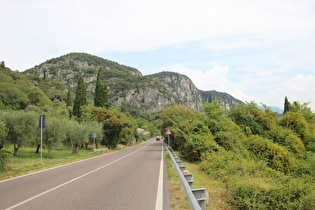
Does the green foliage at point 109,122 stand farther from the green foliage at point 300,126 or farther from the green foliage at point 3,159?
the green foliage at point 3,159

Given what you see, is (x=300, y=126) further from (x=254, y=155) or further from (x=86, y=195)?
(x=86, y=195)

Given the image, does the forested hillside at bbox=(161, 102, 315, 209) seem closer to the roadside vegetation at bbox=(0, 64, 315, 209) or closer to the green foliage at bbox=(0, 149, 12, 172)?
the roadside vegetation at bbox=(0, 64, 315, 209)

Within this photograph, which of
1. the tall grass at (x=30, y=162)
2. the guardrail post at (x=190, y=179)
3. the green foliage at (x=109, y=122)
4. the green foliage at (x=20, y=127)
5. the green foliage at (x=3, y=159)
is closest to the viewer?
the guardrail post at (x=190, y=179)

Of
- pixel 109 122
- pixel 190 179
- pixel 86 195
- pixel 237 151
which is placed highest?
pixel 109 122

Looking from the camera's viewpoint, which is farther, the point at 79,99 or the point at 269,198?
the point at 79,99

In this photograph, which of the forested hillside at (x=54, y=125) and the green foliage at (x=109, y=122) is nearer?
the forested hillside at (x=54, y=125)

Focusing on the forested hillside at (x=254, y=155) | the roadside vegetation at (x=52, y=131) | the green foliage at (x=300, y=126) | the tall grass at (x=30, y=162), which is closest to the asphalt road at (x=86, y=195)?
the forested hillside at (x=254, y=155)

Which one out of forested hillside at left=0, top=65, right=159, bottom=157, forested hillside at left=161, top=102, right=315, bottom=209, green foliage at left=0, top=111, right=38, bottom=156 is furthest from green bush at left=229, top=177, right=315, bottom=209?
green foliage at left=0, top=111, right=38, bottom=156

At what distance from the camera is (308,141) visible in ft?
69.5

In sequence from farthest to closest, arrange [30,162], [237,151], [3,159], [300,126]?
[300,126], [30,162], [237,151], [3,159]

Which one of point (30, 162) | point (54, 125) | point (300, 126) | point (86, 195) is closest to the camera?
point (86, 195)

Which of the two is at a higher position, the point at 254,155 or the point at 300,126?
the point at 300,126

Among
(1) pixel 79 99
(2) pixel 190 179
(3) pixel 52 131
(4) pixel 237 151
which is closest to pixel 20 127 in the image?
(3) pixel 52 131

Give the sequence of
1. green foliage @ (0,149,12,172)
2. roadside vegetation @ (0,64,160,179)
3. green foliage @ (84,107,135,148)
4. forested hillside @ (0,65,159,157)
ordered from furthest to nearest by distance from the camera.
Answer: green foliage @ (84,107,135,148)
forested hillside @ (0,65,159,157)
roadside vegetation @ (0,64,160,179)
green foliage @ (0,149,12,172)
